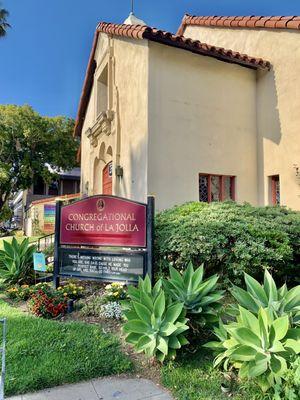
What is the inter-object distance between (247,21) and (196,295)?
10.5 metres

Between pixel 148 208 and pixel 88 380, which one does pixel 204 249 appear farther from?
pixel 88 380

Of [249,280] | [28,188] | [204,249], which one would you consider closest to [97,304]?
[204,249]

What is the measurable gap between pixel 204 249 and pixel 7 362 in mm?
3280

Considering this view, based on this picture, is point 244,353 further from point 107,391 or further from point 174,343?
point 107,391

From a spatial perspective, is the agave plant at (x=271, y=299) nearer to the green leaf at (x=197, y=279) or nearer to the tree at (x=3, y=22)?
the green leaf at (x=197, y=279)

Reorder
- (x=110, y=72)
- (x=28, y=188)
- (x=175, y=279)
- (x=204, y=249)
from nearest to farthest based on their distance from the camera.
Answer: (x=175, y=279) < (x=204, y=249) < (x=110, y=72) < (x=28, y=188)

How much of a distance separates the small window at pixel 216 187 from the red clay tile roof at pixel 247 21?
4903 mm

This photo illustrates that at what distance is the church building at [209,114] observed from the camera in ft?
31.7

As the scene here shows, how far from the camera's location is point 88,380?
365 centimetres

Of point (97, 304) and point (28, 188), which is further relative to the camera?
point (28, 188)

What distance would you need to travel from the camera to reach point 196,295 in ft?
13.9

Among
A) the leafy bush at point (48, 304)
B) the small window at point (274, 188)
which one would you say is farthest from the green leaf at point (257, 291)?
the small window at point (274, 188)

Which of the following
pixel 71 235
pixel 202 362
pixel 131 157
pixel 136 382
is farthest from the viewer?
pixel 131 157

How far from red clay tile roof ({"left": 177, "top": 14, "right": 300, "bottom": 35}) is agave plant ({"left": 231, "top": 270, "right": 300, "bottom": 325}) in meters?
8.57
